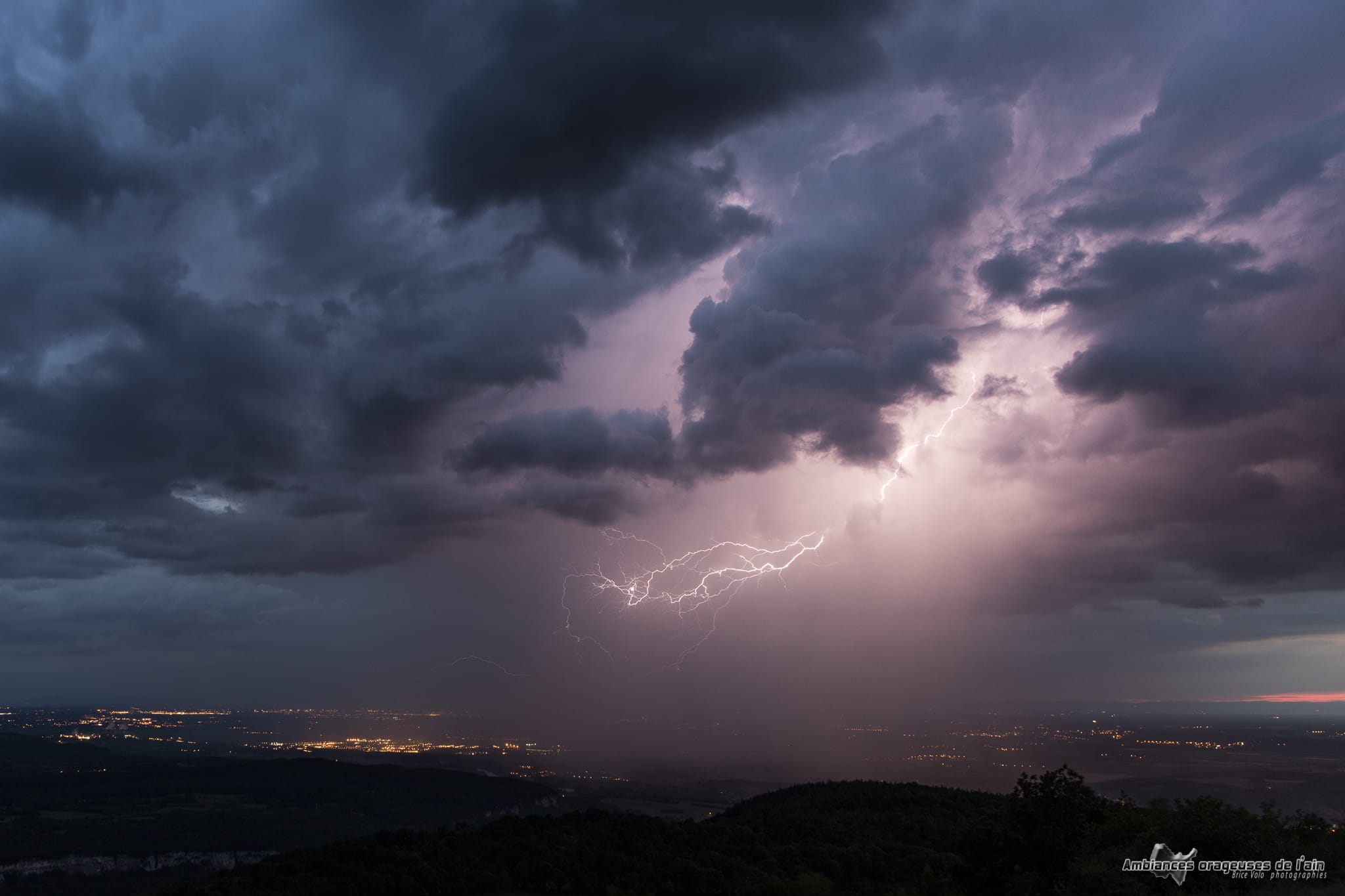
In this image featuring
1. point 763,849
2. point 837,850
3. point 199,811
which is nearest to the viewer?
point 763,849

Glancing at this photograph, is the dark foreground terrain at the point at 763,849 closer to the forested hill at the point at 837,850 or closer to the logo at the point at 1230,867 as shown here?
the forested hill at the point at 837,850

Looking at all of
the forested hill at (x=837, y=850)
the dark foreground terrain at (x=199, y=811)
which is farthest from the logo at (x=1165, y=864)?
the dark foreground terrain at (x=199, y=811)

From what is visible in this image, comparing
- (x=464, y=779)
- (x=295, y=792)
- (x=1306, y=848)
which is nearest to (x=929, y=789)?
(x=1306, y=848)

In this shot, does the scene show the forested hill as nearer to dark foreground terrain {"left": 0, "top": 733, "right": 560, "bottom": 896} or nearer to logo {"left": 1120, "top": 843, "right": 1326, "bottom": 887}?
logo {"left": 1120, "top": 843, "right": 1326, "bottom": 887}

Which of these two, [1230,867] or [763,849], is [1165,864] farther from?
[763,849]

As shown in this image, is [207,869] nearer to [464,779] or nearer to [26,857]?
[26,857]

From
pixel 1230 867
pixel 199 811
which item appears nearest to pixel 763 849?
pixel 1230 867

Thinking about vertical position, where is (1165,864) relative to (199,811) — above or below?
above
